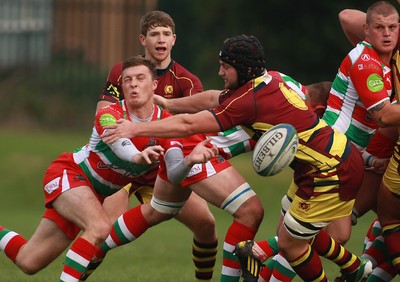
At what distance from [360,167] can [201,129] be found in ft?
3.98

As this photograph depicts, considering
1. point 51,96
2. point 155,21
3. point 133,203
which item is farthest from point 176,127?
point 51,96

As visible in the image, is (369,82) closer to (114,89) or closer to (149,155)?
(149,155)

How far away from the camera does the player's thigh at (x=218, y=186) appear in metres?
8.41

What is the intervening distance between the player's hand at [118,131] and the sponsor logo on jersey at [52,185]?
0.72 m

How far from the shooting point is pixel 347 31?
9.11 metres

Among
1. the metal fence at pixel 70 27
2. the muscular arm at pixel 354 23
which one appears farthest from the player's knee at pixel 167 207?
the metal fence at pixel 70 27

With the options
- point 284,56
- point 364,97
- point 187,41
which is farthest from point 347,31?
point 187,41

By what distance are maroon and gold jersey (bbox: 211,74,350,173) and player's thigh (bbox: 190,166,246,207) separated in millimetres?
591

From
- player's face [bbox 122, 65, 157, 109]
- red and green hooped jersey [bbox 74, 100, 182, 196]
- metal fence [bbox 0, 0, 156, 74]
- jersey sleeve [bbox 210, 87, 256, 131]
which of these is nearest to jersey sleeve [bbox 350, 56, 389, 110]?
jersey sleeve [bbox 210, 87, 256, 131]

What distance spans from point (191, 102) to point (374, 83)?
1.57m

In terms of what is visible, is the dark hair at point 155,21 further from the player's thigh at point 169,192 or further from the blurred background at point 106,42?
the blurred background at point 106,42

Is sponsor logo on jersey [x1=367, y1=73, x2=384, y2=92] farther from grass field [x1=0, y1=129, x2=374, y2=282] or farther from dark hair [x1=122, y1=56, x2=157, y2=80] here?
grass field [x1=0, y1=129, x2=374, y2=282]

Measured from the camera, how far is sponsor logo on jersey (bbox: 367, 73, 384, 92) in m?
8.22

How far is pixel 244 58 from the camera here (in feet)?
25.9
